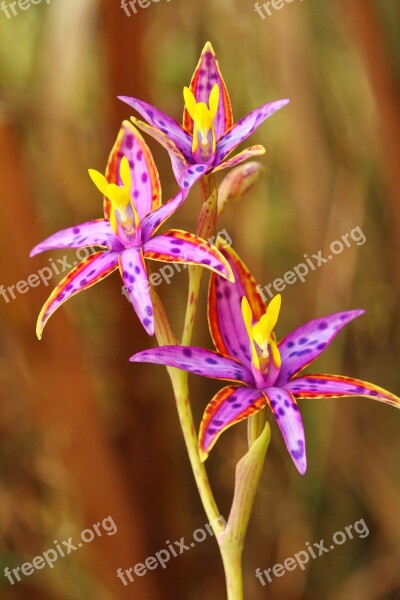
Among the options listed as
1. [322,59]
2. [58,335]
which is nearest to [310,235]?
[322,59]

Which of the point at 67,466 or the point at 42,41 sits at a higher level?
the point at 42,41

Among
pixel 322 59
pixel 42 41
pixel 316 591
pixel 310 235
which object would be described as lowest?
pixel 316 591

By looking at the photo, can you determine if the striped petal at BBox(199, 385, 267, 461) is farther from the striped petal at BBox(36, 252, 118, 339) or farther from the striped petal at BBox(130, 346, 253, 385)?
the striped petal at BBox(36, 252, 118, 339)

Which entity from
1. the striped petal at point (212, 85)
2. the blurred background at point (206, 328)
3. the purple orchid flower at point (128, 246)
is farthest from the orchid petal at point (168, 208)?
the blurred background at point (206, 328)

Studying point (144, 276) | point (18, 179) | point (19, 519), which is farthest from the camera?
point (19, 519)

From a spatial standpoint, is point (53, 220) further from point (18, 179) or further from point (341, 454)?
point (341, 454)

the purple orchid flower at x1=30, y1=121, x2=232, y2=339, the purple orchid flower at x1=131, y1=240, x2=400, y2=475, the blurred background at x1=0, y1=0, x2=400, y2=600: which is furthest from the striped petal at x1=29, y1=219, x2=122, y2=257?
the blurred background at x1=0, y1=0, x2=400, y2=600

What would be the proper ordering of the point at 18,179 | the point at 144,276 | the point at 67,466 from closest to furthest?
the point at 144,276, the point at 18,179, the point at 67,466
